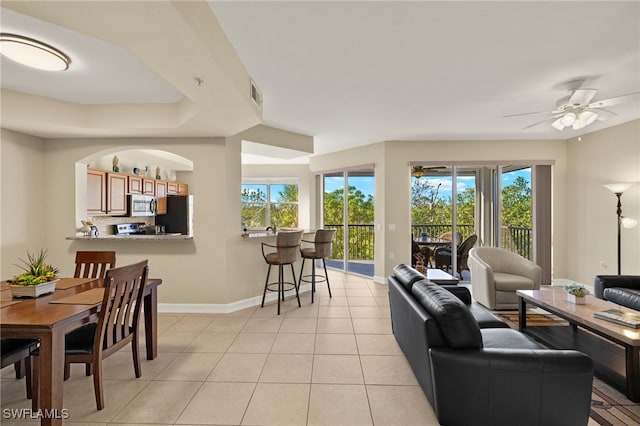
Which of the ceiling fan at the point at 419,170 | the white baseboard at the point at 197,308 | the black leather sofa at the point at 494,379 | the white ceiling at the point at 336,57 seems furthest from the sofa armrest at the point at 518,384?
the ceiling fan at the point at 419,170

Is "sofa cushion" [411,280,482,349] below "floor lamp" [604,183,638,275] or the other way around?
below

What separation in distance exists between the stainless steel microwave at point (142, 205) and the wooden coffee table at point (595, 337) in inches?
230

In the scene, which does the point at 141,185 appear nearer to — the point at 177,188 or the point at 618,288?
the point at 177,188

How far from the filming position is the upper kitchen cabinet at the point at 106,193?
444cm

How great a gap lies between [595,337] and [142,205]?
21.7 feet

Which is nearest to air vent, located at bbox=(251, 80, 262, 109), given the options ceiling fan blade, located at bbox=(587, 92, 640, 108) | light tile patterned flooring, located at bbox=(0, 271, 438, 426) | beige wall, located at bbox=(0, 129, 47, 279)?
light tile patterned flooring, located at bbox=(0, 271, 438, 426)

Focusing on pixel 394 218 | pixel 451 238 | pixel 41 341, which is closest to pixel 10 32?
pixel 41 341

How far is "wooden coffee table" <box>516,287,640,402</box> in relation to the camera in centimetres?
217

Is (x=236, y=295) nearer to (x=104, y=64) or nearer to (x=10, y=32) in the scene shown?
(x=104, y=64)

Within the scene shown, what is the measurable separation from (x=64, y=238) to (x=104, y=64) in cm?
264

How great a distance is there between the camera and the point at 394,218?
5.72 meters

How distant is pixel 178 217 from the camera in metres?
6.33

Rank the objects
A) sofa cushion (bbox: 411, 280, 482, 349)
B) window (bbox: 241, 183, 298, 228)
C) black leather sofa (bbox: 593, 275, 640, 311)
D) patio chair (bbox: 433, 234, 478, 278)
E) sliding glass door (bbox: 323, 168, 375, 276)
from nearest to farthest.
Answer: sofa cushion (bbox: 411, 280, 482, 349) < black leather sofa (bbox: 593, 275, 640, 311) < patio chair (bbox: 433, 234, 478, 278) < sliding glass door (bbox: 323, 168, 375, 276) < window (bbox: 241, 183, 298, 228)

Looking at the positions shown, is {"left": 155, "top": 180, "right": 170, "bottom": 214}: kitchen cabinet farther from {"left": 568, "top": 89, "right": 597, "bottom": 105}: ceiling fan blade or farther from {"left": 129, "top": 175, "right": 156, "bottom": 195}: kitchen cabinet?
{"left": 568, "top": 89, "right": 597, "bottom": 105}: ceiling fan blade
